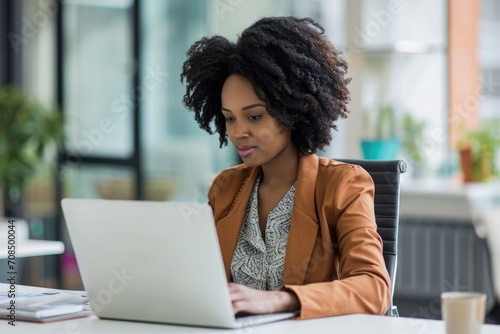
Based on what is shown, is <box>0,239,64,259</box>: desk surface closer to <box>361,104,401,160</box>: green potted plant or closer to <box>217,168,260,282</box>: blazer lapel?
<box>217,168,260,282</box>: blazer lapel

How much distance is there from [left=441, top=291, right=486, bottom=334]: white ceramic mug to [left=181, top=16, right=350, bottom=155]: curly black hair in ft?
2.30

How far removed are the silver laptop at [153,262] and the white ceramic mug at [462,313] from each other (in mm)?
346

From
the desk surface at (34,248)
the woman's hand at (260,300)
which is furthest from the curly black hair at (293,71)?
the desk surface at (34,248)

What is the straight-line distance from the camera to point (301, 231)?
193 cm

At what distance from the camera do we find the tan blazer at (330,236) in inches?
67.7

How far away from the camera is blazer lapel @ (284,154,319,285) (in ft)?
6.27

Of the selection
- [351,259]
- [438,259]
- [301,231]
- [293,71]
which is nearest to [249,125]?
[293,71]

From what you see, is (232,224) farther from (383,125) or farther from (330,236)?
(383,125)

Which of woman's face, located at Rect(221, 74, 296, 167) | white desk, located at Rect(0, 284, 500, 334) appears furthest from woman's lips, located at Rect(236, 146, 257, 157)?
white desk, located at Rect(0, 284, 500, 334)

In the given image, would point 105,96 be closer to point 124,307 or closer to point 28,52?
point 28,52

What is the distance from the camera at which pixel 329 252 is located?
193 cm

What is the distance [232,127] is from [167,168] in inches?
148

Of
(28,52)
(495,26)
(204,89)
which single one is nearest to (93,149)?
(28,52)

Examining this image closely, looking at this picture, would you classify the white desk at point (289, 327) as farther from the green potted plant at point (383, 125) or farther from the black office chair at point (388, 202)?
the green potted plant at point (383, 125)
